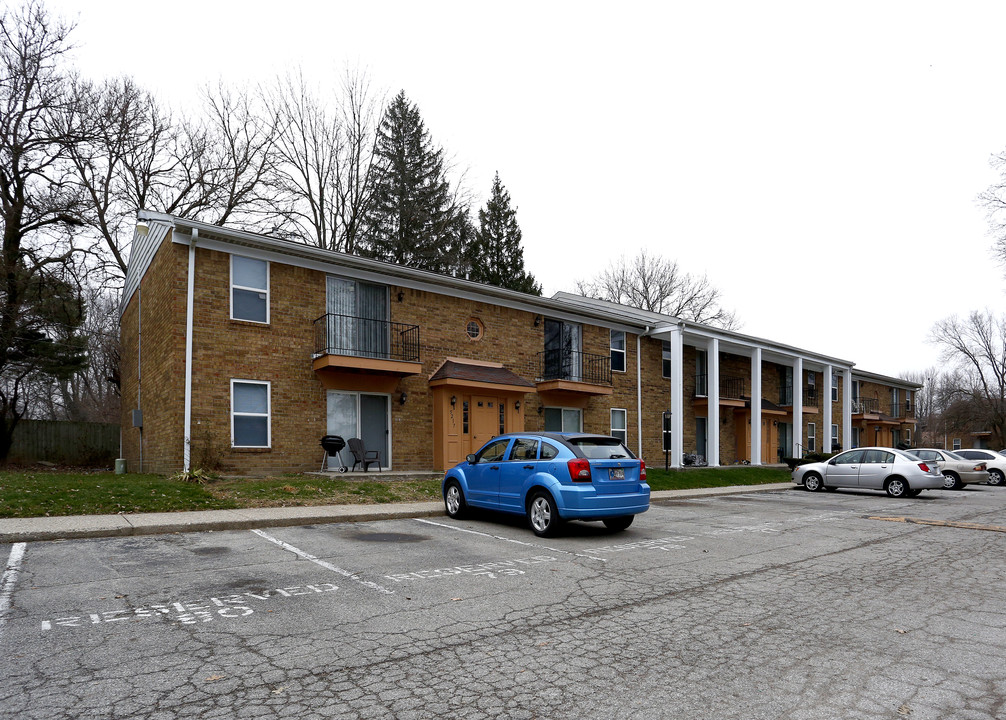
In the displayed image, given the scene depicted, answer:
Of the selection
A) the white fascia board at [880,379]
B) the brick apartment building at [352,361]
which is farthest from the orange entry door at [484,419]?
the white fascia board at [880,379]

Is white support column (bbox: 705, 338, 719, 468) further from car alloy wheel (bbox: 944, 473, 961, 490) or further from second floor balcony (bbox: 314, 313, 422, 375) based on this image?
second floor balcony (bbox: 314, 313, 422, 375)

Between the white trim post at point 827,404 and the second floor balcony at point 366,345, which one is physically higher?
the second floor balcony at point 366,345

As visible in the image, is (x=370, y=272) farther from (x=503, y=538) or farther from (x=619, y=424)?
(x=619, y=424)

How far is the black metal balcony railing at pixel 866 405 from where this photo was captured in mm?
42316

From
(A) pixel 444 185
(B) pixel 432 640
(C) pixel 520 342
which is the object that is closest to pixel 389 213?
(A) pixel 444 185

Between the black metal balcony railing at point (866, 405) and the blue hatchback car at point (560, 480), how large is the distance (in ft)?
123

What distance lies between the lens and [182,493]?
39.4ft

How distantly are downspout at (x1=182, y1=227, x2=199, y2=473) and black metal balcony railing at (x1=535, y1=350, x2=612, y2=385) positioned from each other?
10.8 metres

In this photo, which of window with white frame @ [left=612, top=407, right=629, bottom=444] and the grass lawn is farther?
window with white frame @ [left=612, top=407, right=629, bottom=444]

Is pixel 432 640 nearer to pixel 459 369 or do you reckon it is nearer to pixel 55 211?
pixel 459 369

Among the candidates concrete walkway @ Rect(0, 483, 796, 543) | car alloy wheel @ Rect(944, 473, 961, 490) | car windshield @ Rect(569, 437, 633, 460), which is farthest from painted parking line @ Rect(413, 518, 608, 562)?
car alloy wheel @ Rect(944, 473, 961, 490)

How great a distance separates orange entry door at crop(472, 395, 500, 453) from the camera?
1975cm

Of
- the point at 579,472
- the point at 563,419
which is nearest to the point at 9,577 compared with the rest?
the point at 579,472

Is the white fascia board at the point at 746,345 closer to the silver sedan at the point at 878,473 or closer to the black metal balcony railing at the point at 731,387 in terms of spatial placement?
the black metal balcony railing at the point at 731,387
